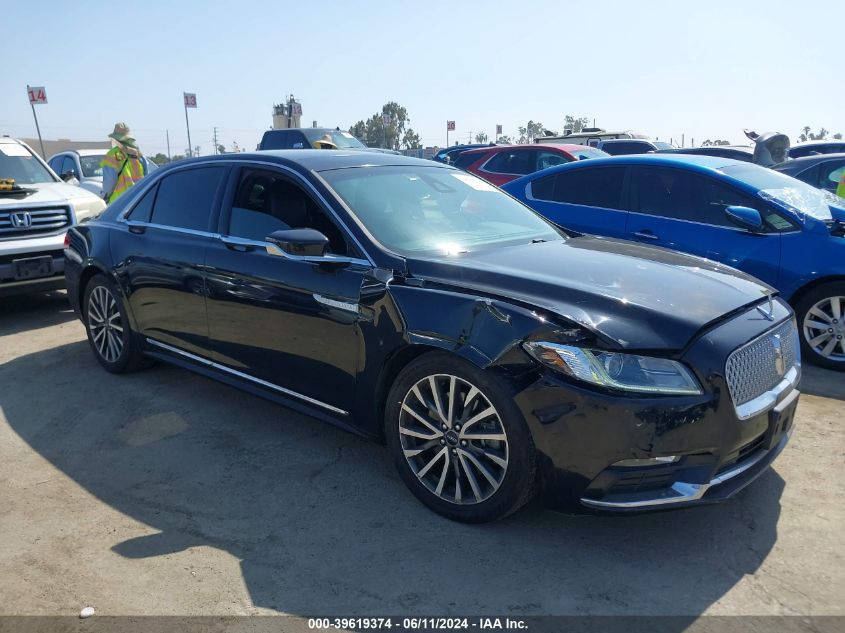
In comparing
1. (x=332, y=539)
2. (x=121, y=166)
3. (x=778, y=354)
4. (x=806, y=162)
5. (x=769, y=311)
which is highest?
(x=121, y=166)

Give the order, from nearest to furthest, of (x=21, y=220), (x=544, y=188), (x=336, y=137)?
(x=544, y=188) < (x=21, y=220) < (x=336, y=137)

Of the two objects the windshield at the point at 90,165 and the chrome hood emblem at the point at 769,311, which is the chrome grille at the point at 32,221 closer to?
the chrome hood emblem at the point at 769,311

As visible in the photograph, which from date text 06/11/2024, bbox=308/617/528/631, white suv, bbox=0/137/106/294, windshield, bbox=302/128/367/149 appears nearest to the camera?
date text 06/11/2024, bbox=308/617/528/631

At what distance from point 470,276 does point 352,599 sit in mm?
1469

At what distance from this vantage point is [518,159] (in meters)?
11.7

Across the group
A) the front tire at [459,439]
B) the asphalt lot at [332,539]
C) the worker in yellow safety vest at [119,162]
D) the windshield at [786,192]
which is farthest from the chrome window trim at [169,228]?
the worker in yellow safety vest at [119,162]

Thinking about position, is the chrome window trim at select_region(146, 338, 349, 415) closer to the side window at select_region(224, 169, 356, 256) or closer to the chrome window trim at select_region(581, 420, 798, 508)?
the side window at select_region(224, 169, 356, 256)

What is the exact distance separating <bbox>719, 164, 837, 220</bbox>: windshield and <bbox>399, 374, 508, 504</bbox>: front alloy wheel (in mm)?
Result: 3715

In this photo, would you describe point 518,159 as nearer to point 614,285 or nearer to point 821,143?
point 821,143

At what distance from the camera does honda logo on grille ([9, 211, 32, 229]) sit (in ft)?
22.7

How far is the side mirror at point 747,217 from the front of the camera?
17.2 ft

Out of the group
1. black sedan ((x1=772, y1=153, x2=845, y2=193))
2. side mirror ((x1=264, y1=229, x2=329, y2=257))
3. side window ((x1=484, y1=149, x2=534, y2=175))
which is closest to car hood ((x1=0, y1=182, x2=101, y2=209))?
side mirror ((x1=264, y1=229, x2=329, y2=257))

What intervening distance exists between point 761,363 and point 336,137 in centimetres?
1487

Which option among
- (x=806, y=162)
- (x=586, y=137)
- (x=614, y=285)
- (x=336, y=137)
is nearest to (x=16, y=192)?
(x=614, y=285)
